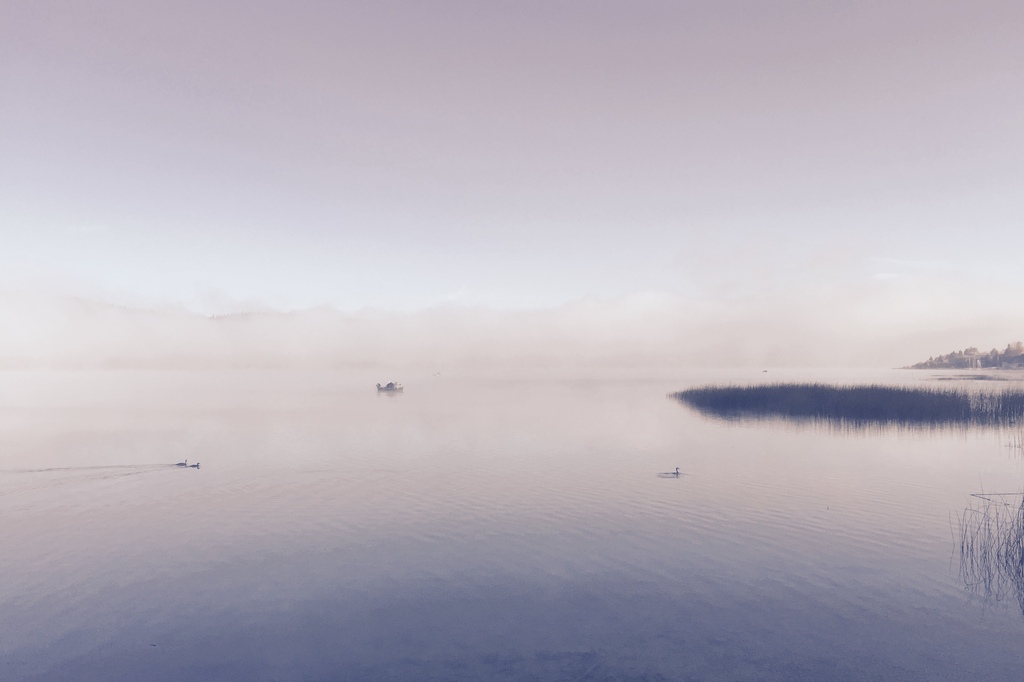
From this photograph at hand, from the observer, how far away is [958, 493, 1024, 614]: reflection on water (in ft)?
53.6

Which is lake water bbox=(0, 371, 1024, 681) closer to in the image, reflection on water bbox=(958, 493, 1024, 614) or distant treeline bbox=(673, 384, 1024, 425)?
reflection on water bbox=(958, 493, 1024, 614)

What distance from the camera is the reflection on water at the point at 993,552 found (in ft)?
53.6

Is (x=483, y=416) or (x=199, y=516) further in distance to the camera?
(x=483, y=416)

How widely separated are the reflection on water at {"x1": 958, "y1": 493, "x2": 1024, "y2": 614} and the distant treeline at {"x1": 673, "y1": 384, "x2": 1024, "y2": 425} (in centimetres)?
3272

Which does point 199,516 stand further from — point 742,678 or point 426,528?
point 742,678

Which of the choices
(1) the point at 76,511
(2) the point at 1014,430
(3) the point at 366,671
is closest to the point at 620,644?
(3) the point at 366,671

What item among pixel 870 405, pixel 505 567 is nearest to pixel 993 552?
pixel 505 567

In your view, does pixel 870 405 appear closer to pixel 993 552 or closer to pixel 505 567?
pixel 993 552

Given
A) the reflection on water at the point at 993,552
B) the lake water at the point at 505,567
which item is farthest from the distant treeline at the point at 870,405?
the reflection on water at the point at 993,552

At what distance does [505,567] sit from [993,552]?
663 inches

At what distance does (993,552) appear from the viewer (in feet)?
61.2

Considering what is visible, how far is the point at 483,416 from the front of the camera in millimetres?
67250

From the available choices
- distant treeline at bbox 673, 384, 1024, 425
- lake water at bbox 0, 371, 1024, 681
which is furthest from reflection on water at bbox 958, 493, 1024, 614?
distant treeline at bbox 673, 384, 1024, 425

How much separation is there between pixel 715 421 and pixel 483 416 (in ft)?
88.7
